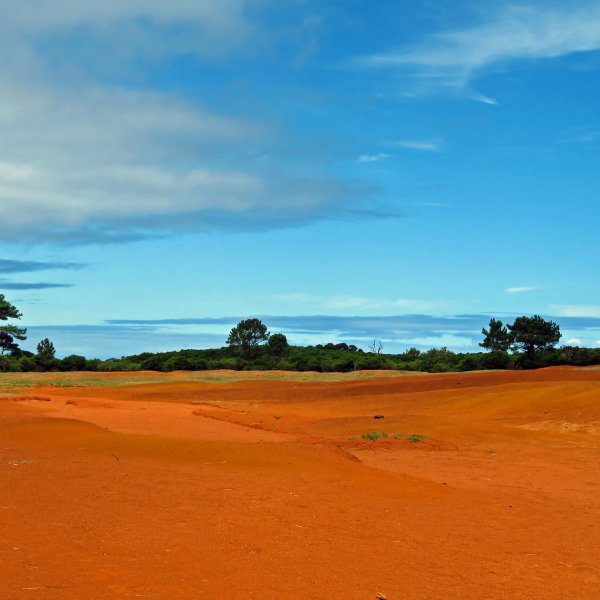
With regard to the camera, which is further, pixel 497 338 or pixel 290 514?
pixel 497 338

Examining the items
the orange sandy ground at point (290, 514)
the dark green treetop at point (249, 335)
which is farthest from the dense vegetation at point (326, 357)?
the orange sandy ground at point (290, 514)

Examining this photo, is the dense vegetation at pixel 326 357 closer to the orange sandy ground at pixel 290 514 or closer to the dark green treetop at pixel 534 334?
the dark green treetop at pixel 534 334

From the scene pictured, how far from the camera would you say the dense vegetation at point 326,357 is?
253 feet

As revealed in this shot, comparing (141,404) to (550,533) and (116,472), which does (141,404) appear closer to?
(116,472)

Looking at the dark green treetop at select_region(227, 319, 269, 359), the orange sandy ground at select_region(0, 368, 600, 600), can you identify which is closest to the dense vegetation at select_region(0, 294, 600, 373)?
the dark green treetop at select_region(227, 319, 269, 359)

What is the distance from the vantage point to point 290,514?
1060 centimetres

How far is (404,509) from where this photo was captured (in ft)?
39.0

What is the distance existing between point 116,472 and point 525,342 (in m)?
77.7

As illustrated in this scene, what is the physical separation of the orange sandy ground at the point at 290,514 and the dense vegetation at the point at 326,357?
54762mm

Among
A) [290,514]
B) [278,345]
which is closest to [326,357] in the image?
[278,345]

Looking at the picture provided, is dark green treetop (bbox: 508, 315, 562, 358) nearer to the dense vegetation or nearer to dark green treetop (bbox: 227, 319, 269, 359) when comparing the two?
the dense vegetation

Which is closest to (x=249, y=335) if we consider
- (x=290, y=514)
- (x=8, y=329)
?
(x=8, y=329)

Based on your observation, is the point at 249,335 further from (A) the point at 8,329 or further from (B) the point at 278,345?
(A) the point at 8,329

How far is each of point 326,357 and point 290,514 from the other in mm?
80009
